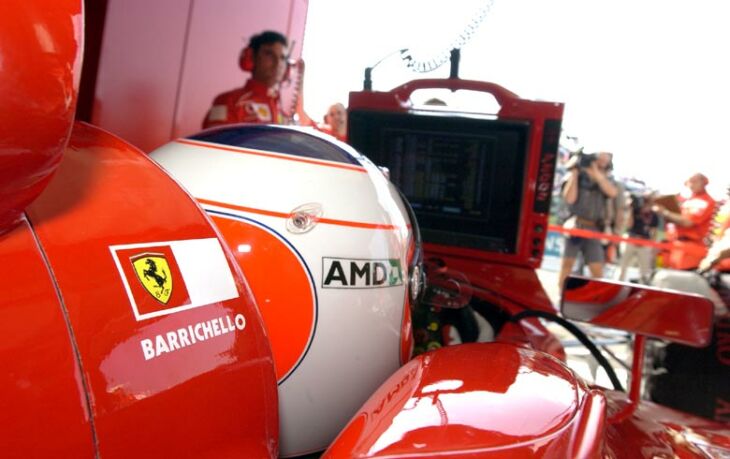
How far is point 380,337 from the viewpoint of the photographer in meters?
0.89

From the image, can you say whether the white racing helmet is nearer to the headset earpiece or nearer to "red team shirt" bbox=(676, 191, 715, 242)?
the headset earpiece

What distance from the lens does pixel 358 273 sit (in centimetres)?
86

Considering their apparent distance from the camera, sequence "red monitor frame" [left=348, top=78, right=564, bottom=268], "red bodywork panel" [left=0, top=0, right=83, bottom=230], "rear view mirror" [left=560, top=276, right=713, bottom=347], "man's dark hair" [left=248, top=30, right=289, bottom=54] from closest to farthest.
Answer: "red bodywork panel" [left=0, top=0, right=83, bottom=230] < "rear view mirror" [left=560, top=276, right=713, bottom=347] < "red monitor frame" [left=348, top=78, right=564, bottom=268] < "man's dark hair" [left=248, top=30, right=289, bottom=54]

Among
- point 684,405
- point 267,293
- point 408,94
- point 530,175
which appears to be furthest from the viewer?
point 408,94

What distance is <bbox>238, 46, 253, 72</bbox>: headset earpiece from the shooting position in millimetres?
2383

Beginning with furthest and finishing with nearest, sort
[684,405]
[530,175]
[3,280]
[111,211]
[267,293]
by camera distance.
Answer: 1. [530,175]
2. [684,405]
3. [267,293]
4. [111,211]
5. [3,280]

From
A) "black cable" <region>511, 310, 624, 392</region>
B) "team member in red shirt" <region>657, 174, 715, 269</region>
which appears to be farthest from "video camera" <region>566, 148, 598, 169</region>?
"black cable" <region>511, 310, 624, 392</region>

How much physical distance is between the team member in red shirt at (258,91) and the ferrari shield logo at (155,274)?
5.31ft

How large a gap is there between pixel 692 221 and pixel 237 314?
4.85 meters

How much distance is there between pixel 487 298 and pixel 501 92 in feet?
1.78

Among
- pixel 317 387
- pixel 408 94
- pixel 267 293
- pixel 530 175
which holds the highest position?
pixel 408 94

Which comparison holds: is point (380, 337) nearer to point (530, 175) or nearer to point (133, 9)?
point (530, 175)

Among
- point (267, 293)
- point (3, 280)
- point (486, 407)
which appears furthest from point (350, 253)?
point (3, 280)

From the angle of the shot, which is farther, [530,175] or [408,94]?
[408,94]
